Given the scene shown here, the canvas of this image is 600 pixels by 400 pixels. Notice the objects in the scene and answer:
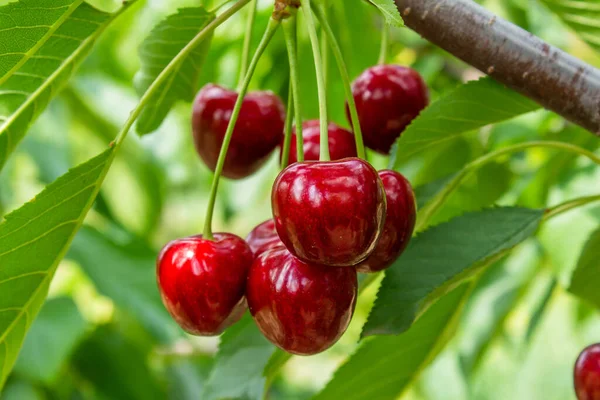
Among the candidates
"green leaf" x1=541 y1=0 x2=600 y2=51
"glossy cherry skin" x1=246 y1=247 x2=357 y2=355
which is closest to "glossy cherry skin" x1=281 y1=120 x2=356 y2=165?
"glossy cherry skin" x1=246 y1=247 x2=357 y2=355

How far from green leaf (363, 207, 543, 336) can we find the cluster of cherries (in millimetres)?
91

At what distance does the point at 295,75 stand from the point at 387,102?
284mm

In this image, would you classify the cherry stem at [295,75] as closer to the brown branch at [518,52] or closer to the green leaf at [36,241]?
the brown branch at [518,52]

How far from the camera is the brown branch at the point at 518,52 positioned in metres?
1.16

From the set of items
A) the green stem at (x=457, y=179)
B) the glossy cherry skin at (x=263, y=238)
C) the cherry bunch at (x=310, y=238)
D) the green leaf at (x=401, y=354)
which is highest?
the cherry bunch at (x=310, y=238)

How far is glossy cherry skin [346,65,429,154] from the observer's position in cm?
135

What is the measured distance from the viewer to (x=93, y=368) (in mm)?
3156

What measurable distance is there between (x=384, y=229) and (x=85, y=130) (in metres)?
3.01

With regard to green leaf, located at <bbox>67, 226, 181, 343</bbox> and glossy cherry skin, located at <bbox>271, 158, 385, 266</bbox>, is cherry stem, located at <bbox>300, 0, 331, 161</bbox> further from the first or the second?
green leaf, located at <bbox>67, 226, 181, 343</bbox>

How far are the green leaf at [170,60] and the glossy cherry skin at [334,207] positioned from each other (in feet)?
1.67

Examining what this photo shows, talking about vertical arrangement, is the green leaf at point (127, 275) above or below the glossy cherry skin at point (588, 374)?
below

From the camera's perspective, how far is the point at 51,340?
8.59 feet

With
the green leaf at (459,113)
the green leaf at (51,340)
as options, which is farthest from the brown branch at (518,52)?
the green leaf at (51,340)

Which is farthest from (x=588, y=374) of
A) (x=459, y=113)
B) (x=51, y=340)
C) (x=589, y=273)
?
(x=51, y=340)
